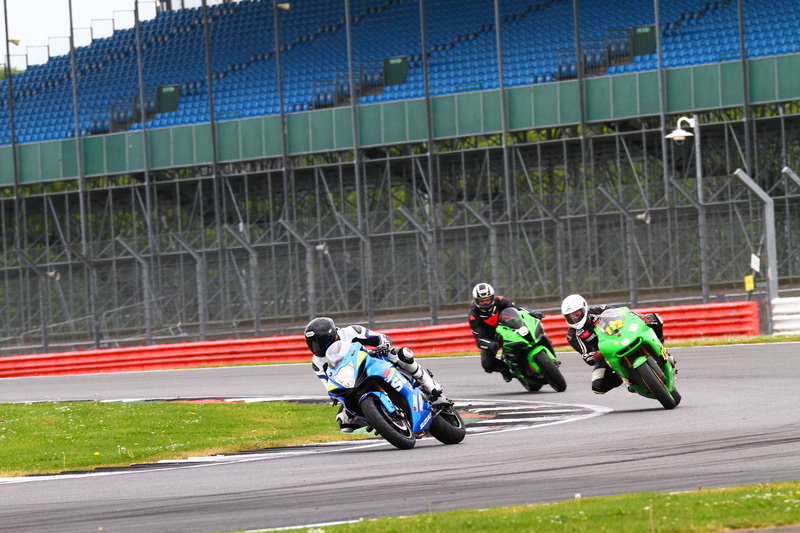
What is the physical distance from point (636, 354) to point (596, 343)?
0.68 m

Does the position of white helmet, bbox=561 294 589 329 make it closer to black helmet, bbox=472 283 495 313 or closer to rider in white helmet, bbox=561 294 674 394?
rider in white helmet, bbox=561 294 674 394

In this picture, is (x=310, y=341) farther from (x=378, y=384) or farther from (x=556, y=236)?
(x=556, y=236)

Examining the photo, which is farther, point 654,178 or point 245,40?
point 245,40

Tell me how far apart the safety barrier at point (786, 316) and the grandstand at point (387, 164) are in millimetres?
961

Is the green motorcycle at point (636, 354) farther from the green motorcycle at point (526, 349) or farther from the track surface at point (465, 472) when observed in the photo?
the green motorcycle at point (526, 349)

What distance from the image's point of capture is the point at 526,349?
52.0ft

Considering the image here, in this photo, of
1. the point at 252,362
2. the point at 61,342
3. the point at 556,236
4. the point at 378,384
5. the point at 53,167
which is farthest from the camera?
the point at 53,167

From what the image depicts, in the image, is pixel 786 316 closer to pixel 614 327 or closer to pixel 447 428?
pixel 614 327

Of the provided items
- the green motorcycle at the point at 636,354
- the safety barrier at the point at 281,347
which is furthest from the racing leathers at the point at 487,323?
the safety barrier at the point at 281,347

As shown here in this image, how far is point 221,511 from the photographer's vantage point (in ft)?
25.7

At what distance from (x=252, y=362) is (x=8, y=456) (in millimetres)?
14818

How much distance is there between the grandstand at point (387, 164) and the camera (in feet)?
86.8

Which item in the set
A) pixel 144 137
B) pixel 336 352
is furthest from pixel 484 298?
pixel 144 137

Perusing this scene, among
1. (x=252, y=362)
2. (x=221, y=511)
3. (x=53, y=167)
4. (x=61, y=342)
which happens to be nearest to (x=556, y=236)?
(x=252, y=362)
